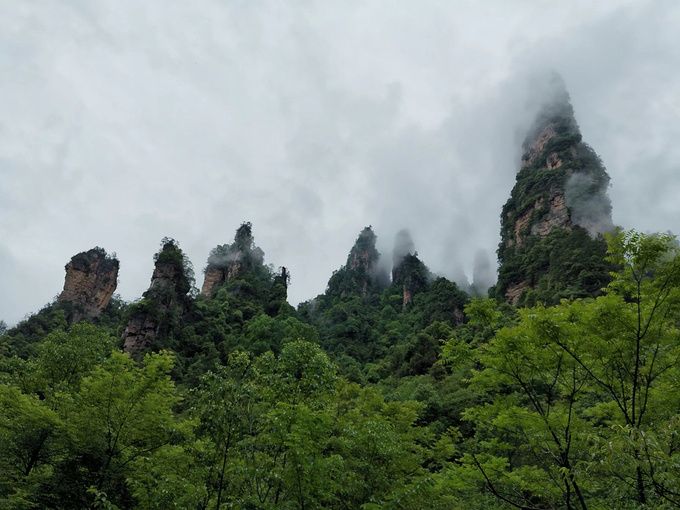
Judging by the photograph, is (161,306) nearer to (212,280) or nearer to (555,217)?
(212,280)

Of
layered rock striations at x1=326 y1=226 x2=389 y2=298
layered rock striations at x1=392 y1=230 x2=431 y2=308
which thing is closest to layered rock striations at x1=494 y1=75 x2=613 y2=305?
layered rock striations at x1=392 y1=230 x2=431 y2=308

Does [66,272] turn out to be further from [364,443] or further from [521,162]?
[521,162]

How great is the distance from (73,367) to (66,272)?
200 feet

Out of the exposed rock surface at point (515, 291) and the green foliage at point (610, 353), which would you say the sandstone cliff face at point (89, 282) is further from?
the green foliage at point (610, 353)

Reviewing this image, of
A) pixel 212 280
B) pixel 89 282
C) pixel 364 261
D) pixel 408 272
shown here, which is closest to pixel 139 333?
pixel 89 282

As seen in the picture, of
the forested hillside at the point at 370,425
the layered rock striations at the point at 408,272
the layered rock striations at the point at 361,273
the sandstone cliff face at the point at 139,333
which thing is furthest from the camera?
the layered rock striations at the point at 361,273

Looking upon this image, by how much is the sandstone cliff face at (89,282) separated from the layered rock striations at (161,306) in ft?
57.0

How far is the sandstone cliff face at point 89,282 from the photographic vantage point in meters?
65.8

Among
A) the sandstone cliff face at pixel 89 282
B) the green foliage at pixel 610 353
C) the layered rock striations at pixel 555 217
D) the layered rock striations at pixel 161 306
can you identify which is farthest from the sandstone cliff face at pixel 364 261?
the green foliage at pixel 610 353

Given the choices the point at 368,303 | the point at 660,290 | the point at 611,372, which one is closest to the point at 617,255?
the point at 660,290

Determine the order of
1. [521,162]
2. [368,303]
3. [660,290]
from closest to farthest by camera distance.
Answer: [660,290], [521,162], [368,303]

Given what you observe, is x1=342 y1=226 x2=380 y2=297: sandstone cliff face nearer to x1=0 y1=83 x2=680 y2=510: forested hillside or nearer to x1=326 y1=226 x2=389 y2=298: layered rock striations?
x1=326 y1=226 x2=389 y2=298: layered rock striations

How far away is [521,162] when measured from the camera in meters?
82.9

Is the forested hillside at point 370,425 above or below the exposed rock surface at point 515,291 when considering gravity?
below
